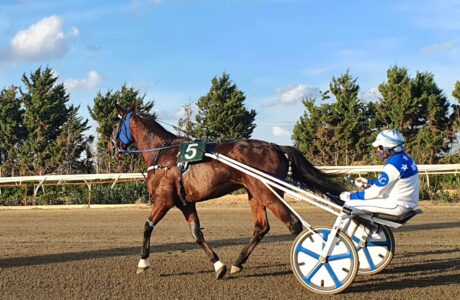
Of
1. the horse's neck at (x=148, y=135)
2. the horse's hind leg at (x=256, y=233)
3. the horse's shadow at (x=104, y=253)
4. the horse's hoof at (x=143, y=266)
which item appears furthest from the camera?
the horse's shadow at (x=104, y=253)

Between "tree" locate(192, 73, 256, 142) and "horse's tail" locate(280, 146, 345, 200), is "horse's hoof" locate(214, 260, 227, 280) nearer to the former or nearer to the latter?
"horse's tail" locate(280, 146, 345, 200)

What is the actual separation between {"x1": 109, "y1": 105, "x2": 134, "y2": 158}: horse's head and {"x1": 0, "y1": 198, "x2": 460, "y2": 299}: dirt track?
160 centimetres

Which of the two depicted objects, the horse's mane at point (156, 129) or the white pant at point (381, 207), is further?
A: the horse's mane at point (156, 129)

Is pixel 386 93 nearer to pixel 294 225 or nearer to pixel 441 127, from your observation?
pixel 441 127

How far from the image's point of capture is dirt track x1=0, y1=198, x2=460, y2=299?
6.12 metres

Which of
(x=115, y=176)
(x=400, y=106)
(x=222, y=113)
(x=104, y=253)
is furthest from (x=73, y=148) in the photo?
(x=104, y=253)

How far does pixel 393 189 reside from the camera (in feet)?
19.5

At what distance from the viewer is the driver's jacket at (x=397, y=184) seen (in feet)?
19.2

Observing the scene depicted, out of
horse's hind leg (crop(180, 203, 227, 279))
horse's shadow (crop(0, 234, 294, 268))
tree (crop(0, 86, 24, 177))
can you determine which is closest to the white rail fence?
horse's shadow (crop(0, 234, 294, 268))

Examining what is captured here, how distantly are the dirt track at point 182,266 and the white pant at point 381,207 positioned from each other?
83 cm

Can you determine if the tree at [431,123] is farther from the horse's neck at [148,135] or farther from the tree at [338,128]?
the horse's neck at [148,135]

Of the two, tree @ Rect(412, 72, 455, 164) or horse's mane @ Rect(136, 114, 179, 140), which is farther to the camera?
tree @ Rect(412, 72, 455, 164)

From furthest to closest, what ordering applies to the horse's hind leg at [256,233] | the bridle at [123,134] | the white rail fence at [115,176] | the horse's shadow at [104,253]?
the white rail fence at [115,176], the horse's shadow at [104,253], the bridle at [123,134], the horse's hind leg at [256,233]

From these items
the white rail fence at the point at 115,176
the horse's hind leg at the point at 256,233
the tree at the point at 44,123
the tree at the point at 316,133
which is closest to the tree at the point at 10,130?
the tree at the point at 44,123
